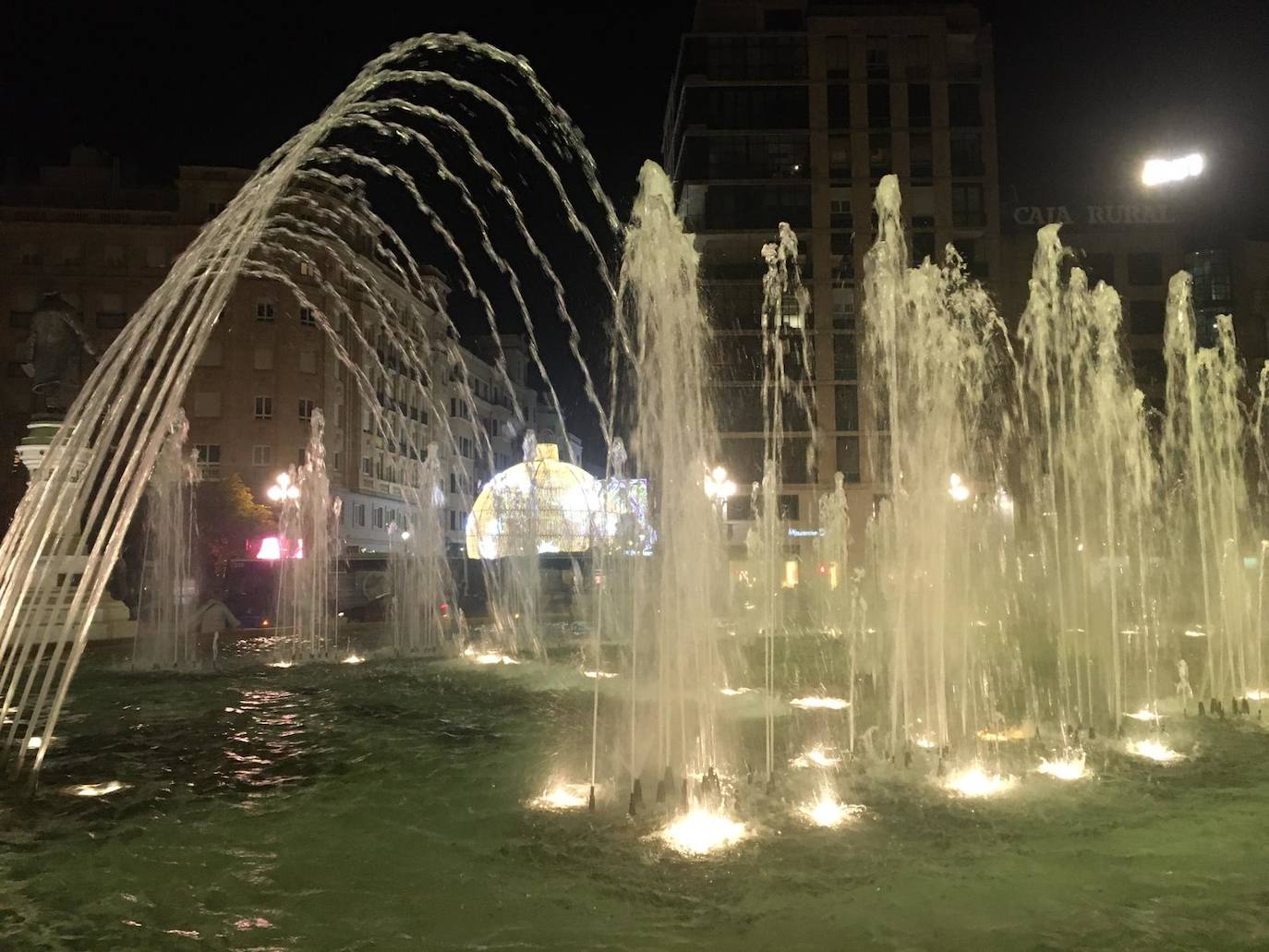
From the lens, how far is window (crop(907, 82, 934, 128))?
5862 cm

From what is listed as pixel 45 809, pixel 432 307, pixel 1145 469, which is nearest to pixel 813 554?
pixel 1145 469

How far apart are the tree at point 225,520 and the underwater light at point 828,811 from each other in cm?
3435

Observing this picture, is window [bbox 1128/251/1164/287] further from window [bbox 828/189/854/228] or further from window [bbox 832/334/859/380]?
window [bbox 832/334/859/380]

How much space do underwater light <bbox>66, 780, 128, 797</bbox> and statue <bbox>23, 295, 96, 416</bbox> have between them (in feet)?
39.2

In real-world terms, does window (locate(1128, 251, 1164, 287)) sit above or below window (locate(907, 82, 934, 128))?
below

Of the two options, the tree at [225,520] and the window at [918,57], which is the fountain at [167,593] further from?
the window at [918,57]

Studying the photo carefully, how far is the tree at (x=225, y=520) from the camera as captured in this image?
129 ft

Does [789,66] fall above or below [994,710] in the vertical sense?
above

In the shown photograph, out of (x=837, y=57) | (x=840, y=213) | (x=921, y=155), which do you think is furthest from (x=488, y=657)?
(x=837, y=57)

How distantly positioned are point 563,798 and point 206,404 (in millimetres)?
51039

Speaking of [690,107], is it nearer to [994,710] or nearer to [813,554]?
[813,554]

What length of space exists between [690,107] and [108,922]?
5917cm

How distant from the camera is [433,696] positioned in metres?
13.6

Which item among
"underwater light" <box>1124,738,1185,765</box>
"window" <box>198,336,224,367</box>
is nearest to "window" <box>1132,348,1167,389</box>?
"window" <box>198,336,224,367</box>
